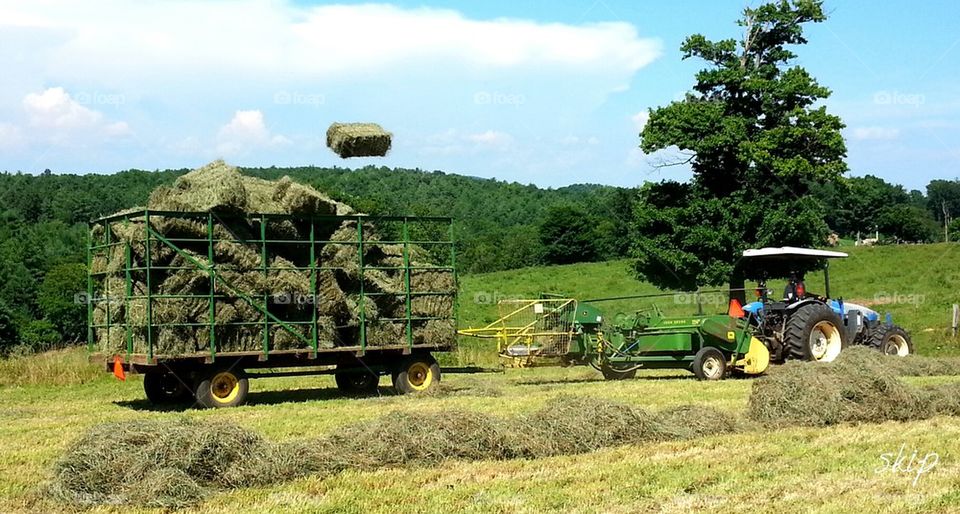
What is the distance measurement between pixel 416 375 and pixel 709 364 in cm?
515

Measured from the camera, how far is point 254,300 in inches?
598

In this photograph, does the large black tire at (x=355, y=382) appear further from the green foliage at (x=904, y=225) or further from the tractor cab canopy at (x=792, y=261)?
the green foliage at (x=904, y=225)

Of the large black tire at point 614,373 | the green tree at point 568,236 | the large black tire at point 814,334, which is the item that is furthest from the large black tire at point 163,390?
the green tree at point 568,236

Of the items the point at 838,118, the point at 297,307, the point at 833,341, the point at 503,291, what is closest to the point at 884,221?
the point at 503,291

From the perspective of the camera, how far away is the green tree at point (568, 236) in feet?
281

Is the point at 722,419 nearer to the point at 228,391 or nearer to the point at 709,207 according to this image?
the point at 228,391

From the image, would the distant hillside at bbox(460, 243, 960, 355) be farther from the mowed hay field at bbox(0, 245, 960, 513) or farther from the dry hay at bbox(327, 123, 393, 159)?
the mowed hay field at bbox(0, 245, 960, 513)

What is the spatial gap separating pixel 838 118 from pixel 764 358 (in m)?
21.4

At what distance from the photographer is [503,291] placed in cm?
5419

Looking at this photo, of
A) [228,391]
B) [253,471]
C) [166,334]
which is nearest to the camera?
[253,471]

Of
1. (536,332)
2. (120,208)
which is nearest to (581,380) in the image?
(536,332)

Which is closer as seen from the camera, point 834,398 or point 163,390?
point 834,398

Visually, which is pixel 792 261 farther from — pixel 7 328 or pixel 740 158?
pixel 7 328

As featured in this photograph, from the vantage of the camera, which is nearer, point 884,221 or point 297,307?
point 297,307
